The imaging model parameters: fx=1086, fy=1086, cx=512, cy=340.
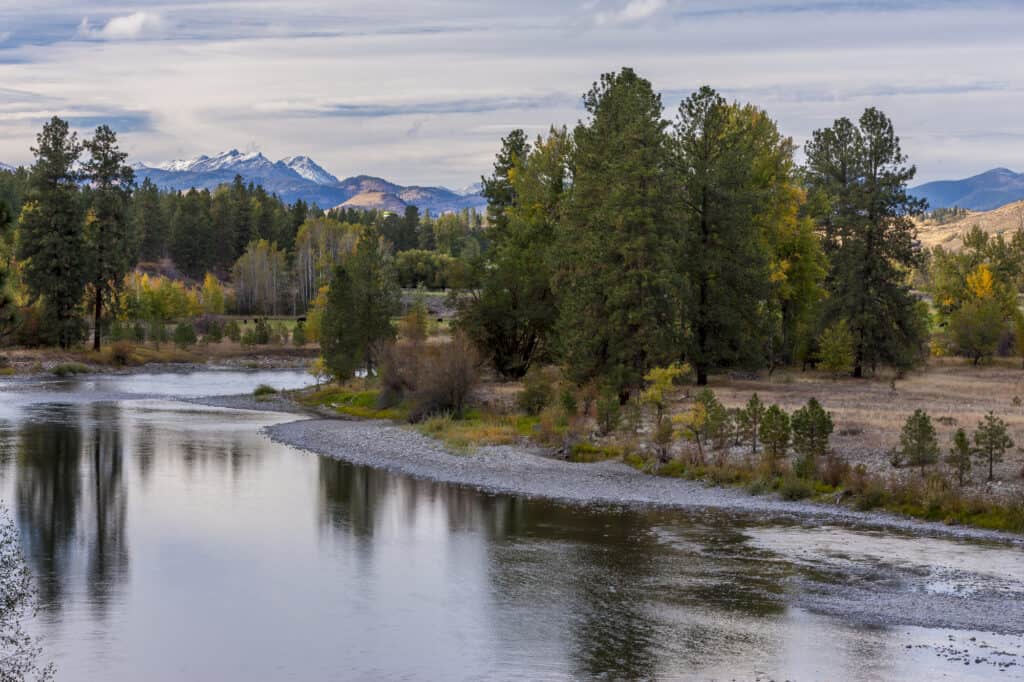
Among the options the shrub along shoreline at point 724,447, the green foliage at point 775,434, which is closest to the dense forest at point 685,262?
the shrub along shoreline at point 724,447

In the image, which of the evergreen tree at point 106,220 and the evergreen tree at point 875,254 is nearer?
the evergreen tree at point 875,254

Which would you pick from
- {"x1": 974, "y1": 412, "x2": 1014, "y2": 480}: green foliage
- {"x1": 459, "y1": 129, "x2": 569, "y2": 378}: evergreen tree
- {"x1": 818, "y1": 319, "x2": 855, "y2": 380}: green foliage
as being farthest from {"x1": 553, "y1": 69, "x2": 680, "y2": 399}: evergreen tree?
{"x1": 974, "y1": 412, "x2": 1014, "y2": 480}: green foliage

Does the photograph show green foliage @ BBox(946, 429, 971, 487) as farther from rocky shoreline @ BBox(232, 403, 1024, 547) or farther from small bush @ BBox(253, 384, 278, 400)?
small bush @ BBox(253, 384, 278, 400)

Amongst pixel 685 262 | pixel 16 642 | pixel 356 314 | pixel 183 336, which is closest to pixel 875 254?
pixel 685 262

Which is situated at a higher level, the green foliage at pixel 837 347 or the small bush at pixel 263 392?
the green foliage at pixel 837 347

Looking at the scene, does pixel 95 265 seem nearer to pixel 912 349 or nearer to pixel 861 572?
pixel 912 349

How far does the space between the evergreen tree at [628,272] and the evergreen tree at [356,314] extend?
20.3 m

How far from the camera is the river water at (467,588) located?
2092 centimetres

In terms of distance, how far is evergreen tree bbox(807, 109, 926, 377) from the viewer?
6059 centimetres

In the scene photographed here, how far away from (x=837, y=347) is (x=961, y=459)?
2847cm

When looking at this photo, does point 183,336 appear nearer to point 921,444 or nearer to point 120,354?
point 120,354

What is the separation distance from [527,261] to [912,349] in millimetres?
23081

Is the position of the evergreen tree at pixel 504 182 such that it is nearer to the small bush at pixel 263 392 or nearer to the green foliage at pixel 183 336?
the small bush at pixel 263 392

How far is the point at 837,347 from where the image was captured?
6059 centimetres
